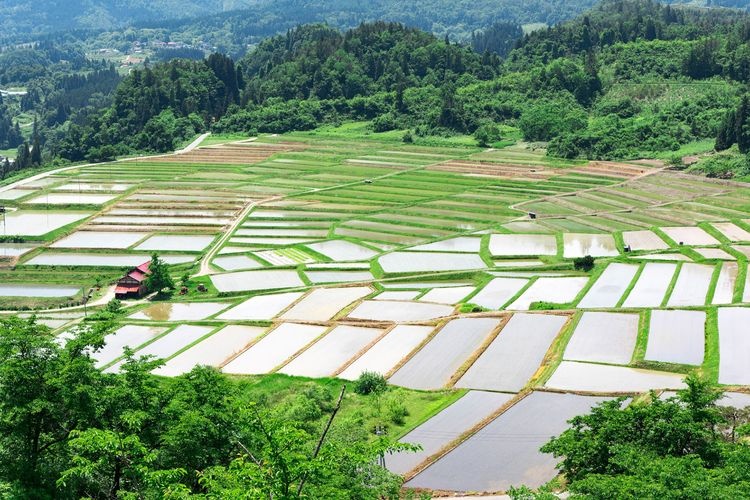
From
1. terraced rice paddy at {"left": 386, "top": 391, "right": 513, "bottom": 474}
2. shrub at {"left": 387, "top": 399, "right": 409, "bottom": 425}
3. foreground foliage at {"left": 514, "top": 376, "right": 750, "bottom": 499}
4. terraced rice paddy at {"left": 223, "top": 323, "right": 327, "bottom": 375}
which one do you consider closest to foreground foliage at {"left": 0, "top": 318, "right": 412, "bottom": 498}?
terraced rice paddy at {"left": 386, "top": 391, "right": 513, "bottom": 474}

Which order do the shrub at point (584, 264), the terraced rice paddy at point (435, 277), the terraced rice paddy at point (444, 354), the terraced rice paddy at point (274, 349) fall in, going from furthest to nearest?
the shrub at point (584, 264), the terraced rice paddy at point (274, 349), the terraced rice paddy at point (444, 354), the terraced rice paddy at point (435, 277)

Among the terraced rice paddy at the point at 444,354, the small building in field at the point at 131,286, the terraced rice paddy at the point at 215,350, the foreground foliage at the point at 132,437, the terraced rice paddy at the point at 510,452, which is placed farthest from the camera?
the small building in field at the point at 131,286

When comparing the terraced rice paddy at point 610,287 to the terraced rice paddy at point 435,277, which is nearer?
the terraced rice paddy at point 435,277

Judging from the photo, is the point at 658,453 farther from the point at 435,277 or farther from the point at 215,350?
the point at 435,277

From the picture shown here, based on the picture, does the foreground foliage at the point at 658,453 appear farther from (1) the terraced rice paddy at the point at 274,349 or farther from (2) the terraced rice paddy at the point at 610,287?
(2) the terraced rice paddy at the point at 610,287

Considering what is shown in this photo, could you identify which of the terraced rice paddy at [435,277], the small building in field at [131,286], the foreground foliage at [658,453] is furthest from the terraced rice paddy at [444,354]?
the small building in field at [131,286]

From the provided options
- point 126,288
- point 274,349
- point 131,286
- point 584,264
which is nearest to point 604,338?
point 584,264

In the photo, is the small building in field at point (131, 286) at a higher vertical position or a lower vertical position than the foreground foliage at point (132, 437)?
lower
